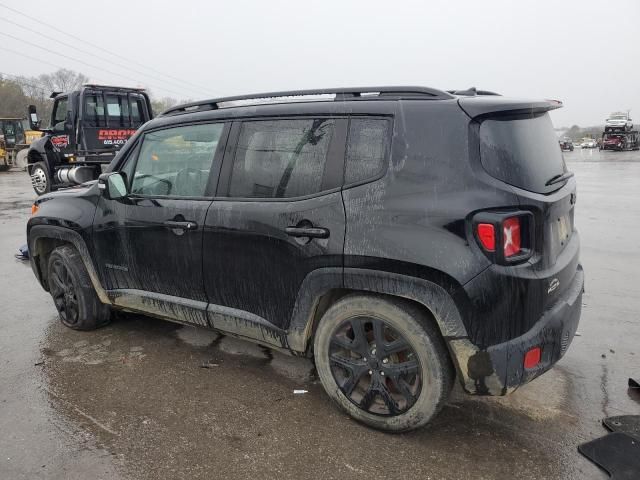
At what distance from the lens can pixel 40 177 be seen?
13.3 meters

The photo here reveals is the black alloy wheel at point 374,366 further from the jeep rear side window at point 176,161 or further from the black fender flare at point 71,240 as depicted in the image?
the black fender flare at point 71,240

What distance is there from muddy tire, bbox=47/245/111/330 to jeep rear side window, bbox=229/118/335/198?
5.88 feet

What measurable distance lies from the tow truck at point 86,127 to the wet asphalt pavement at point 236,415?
8.71 meters

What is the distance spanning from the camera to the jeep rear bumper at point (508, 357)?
92.6 inches

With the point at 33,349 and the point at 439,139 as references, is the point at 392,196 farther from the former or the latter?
the point at 33,349

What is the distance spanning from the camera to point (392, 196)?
2518mm

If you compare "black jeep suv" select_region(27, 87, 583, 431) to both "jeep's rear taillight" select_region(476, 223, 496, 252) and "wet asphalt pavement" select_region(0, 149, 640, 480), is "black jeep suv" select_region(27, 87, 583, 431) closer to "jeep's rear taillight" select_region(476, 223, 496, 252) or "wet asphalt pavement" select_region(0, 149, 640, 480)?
"jeep's rear taillight" select_region(476, 223, 496, 252)

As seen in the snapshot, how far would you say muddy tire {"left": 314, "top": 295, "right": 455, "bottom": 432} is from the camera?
98.7 inches

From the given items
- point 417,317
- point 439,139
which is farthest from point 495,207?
point 417,317

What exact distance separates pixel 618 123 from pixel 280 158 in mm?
52643

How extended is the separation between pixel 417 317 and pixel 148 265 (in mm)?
2030

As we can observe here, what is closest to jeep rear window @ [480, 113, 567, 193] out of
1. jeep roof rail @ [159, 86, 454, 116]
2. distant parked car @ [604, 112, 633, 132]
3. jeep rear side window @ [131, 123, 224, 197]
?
jeep roof rail @ [159, 86, 454, 116]

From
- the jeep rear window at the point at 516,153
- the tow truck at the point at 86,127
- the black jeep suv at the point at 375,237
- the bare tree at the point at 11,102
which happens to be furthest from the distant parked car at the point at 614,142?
the bare tree at the point at 11,102

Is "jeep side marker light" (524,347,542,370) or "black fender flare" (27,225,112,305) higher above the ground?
"black fender flare" (27,225,112,305)
